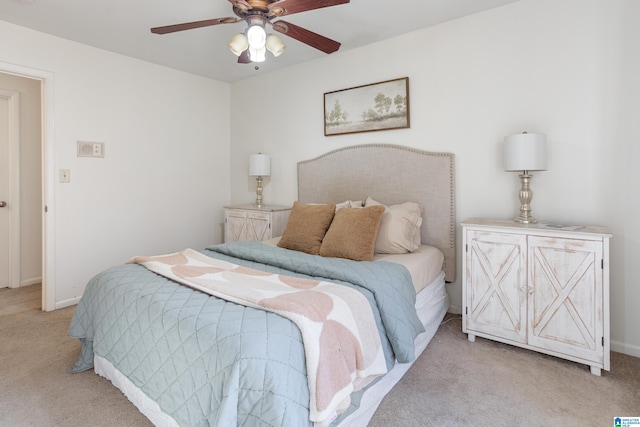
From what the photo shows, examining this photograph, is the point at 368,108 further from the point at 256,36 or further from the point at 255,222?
the point at 255,222

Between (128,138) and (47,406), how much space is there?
8.39 feet

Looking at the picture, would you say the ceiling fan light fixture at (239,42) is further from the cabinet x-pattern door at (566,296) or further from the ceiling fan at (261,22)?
the cabinet x-pattern door at (566,296)

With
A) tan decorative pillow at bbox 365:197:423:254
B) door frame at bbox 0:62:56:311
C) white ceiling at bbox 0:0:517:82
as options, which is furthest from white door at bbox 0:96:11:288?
tan decorative pillow at bbox 365:197:423:254

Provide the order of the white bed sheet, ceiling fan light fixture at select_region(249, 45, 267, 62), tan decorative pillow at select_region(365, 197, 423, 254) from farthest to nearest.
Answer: tan decorative pillow at select_region(365, 197, 423, 254) < ceiling fan light fixture at select_region(249, 45, 267, 62) < the white bed sheet

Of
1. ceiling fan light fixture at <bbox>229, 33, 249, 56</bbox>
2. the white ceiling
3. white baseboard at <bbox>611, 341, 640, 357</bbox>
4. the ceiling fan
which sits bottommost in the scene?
white baseboard at <bbox>611, 341, 640, 357</bbox>

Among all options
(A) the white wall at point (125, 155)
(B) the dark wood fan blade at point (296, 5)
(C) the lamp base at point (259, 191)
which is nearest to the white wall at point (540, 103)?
(C) the lamp base at point (259, 191)

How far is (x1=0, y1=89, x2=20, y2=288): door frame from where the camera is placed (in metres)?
3.64

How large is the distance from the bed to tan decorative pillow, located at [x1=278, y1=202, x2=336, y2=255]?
44mm

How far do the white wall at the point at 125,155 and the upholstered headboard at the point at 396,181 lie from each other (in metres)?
1.47

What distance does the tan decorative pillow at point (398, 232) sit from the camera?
2.47 metres

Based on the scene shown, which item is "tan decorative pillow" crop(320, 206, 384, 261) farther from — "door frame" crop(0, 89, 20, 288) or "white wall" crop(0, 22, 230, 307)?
"door frame" crop(0, 89, 20, 288)

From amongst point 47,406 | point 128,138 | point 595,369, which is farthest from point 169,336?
point 128,138

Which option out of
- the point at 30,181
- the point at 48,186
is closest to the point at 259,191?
the point at 48,186

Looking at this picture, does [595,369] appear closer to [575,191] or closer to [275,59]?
[575,191]
